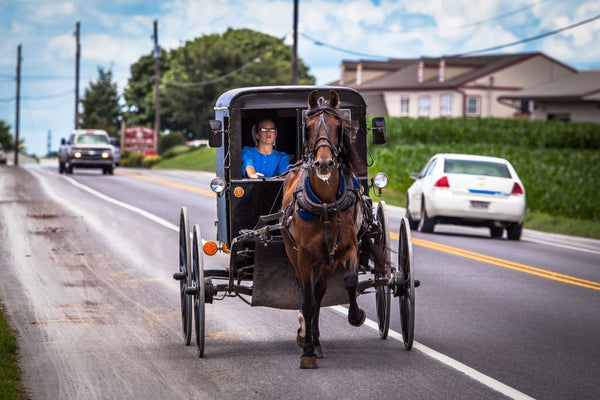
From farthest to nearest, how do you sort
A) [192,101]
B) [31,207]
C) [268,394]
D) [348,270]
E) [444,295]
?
[192,101] < [31,207] < [444,295] < [348,270] < [268,394]

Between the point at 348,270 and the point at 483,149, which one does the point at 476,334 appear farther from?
the point at 483,149

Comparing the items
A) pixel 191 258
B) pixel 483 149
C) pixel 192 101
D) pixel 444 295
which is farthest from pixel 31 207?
pixel 192 101

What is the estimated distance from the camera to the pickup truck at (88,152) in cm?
4741

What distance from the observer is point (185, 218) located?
32.6ft

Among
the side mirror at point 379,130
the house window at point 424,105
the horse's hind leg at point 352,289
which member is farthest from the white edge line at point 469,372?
the house window at point 424,105

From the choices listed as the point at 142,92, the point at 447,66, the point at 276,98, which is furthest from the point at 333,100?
the point at 142,92

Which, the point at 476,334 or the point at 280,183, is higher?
the point at 280,183

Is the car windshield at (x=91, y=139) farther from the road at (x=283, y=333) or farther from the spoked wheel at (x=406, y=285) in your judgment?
the spoked wheel at (x=406, y=285)

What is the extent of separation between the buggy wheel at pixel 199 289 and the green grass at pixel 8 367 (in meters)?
1.47

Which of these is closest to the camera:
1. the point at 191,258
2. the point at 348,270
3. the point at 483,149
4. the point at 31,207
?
the point at 348,270

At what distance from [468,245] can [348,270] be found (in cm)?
1238

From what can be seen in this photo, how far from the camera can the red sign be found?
262 ft

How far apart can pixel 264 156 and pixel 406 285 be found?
1.82 meters

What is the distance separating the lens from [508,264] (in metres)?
17.0
